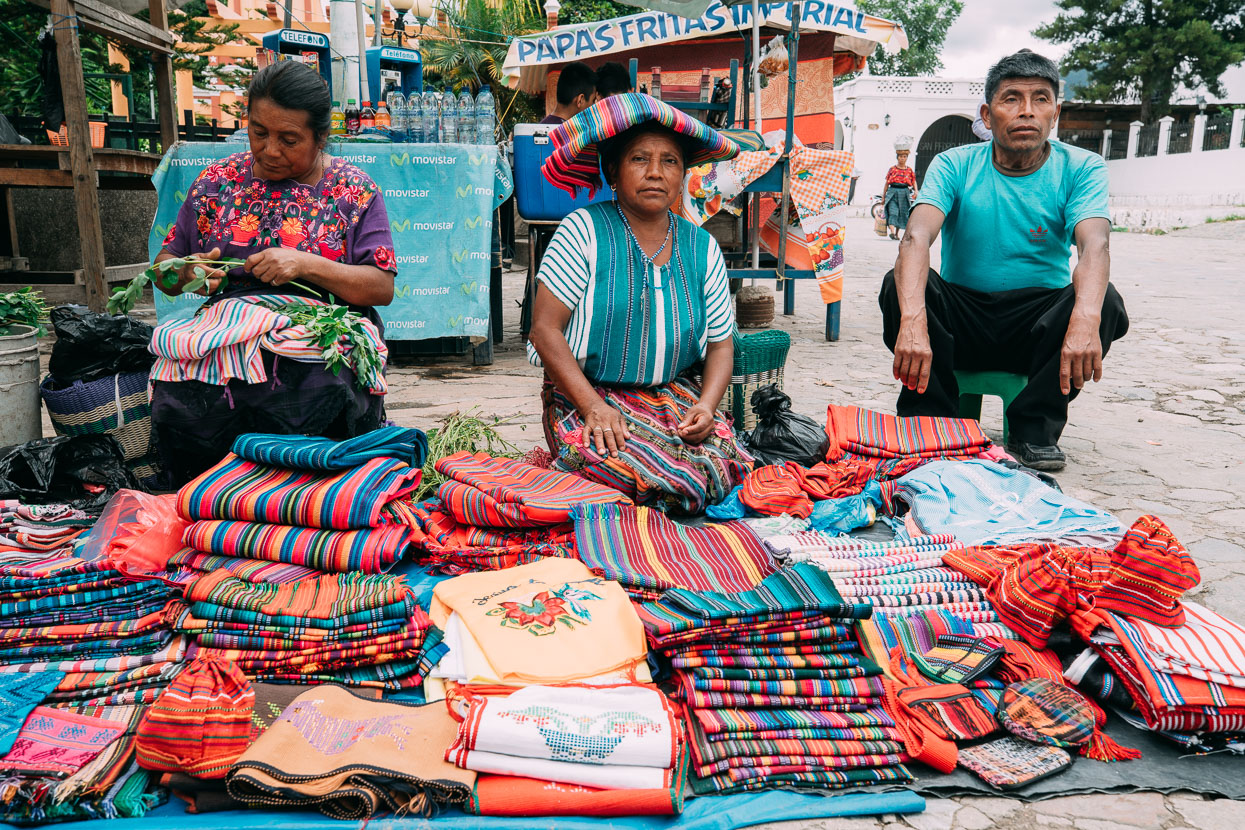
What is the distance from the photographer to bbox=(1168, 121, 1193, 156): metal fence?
29.3 metres

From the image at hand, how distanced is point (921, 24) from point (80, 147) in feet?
167

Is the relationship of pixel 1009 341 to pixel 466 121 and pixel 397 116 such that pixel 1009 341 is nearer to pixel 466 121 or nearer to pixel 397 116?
pixel 466 121

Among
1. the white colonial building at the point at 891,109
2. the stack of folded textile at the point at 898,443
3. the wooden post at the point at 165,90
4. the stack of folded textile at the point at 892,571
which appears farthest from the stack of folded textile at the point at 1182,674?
the white colonial building at the point at 891,109

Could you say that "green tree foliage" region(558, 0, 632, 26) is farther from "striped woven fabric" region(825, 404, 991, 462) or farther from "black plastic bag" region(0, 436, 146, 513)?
"black plastic bag" region(0, 436, 146, 513)

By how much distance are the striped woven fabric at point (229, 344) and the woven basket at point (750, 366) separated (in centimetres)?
175

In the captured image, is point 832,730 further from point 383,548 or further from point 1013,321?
point 1013,321

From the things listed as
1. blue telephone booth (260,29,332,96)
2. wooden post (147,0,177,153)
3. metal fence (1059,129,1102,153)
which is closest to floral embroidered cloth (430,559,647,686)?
blue telephone booth (260,29,332,96)

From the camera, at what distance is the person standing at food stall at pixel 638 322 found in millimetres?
3234

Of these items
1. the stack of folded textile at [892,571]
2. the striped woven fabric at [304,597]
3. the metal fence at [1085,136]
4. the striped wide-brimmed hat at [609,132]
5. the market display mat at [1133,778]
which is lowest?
the market display mat at [1133,778]

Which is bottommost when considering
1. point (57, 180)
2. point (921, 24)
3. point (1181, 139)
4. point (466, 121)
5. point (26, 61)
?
point (57, 180)

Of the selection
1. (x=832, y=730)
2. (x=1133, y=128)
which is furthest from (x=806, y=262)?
(x=1133, y=128)

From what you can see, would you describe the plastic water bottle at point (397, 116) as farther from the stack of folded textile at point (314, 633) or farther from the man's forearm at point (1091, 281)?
the stack of folded textile at point (314, 633)

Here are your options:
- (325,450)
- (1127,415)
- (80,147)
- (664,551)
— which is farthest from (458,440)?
(80,147)

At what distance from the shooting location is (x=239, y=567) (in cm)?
248
